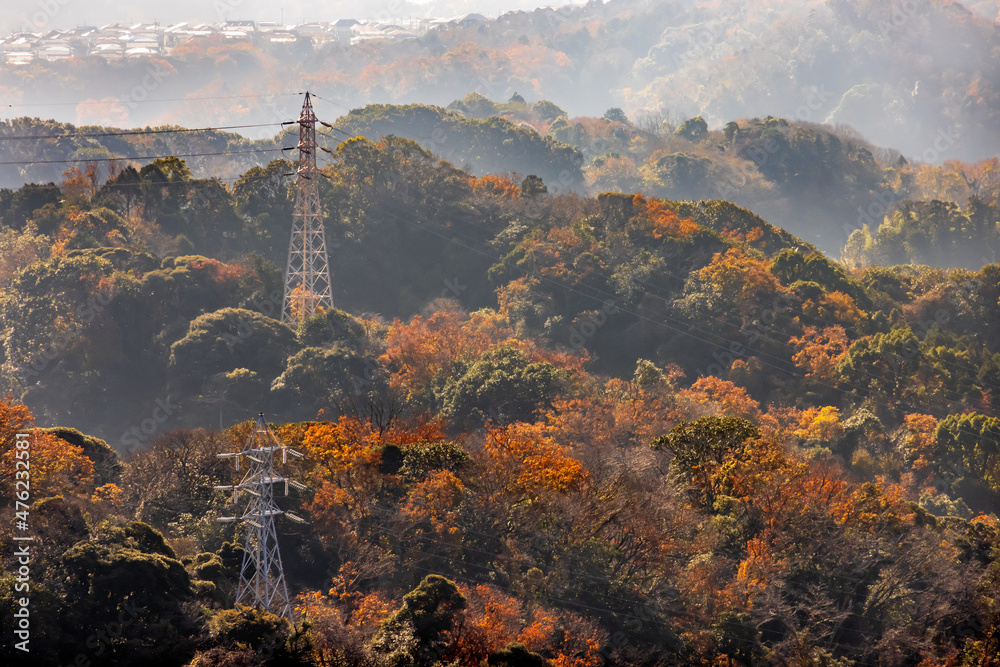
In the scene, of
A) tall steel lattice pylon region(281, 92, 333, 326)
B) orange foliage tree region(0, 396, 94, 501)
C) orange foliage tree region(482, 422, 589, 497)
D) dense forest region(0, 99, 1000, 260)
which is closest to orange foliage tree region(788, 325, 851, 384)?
orange foliage tree region(482, 422, 589, 497)

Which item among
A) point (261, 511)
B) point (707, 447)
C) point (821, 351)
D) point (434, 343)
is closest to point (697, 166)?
point (821, 351)

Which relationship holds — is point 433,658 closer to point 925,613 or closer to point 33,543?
point 33,543

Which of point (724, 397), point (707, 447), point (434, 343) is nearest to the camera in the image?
point (707, 447)

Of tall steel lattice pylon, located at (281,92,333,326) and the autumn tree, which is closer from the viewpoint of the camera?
the autumn tree

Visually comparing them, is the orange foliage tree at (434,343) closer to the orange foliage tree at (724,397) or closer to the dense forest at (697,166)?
the orange foliage tree at (724,397)

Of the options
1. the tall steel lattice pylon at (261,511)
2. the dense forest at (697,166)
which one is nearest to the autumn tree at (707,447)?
the tall steel lattice pylon at (261,511)

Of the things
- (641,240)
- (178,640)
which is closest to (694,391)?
(641,240)

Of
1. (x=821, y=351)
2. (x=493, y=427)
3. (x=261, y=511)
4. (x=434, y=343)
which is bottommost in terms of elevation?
(x=821, y=351)

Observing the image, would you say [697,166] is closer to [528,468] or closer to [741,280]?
[741,280]
